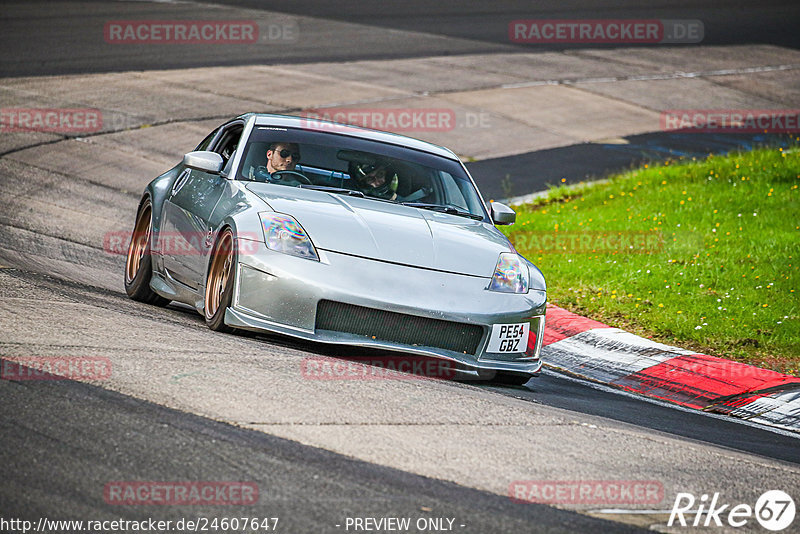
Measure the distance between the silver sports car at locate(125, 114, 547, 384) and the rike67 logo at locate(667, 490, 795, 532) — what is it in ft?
7.01

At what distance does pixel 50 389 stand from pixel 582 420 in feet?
8.83

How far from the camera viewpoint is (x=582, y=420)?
5.81m

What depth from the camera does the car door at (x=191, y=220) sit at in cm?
716

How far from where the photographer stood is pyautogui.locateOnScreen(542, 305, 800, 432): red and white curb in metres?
7.41

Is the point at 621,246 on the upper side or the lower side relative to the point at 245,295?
lower

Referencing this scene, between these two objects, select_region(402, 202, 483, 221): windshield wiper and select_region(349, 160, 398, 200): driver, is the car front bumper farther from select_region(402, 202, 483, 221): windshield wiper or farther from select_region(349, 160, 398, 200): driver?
select_region(349, 160, 398, 200): driver

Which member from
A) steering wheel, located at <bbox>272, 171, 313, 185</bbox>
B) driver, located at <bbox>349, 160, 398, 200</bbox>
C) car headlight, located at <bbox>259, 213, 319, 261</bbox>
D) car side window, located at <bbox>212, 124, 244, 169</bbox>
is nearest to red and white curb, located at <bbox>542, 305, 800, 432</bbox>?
driver, located at <bbox>349, 160, 398, 200</bbox>

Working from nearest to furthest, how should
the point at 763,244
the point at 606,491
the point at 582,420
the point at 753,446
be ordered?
1. the point at 606,491
2. the point at 582,420
3. the point at 753,446
4. the point at 763,244

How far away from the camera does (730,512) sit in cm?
446

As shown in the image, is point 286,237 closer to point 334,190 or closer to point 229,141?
point 334,190

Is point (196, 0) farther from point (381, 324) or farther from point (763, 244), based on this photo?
point (381, 324)

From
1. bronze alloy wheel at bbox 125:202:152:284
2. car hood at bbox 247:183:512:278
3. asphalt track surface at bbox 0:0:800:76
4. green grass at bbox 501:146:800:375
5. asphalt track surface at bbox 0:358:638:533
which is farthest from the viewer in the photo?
asphalt track surface at bbox 0:0:800:76

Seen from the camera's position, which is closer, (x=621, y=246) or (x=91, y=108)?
(x=621, y=246)

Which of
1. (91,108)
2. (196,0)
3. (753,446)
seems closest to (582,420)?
(753,446)
